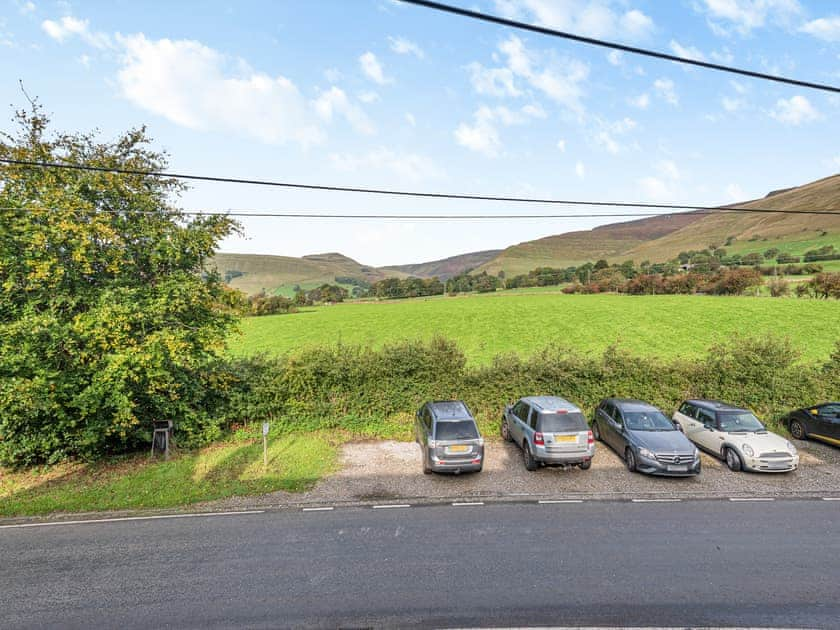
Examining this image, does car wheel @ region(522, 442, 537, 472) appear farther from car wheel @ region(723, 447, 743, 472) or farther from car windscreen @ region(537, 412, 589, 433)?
car wheel @ region(723, 447, 743, 472)

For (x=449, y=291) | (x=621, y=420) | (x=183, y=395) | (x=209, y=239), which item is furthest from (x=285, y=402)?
(x=449, y=291)

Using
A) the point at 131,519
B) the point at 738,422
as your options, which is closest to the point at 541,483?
the point at 738,422

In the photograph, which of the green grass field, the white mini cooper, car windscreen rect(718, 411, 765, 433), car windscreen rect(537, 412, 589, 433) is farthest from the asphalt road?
the green grass field

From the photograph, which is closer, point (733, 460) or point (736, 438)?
point (733, 460)

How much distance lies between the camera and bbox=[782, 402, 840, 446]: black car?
12.9 m

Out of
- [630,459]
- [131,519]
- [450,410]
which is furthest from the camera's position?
[450,410]

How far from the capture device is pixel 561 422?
1115cm

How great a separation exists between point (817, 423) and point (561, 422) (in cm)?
968

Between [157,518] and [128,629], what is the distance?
392cm

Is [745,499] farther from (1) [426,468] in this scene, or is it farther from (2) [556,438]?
(1) [426,468]

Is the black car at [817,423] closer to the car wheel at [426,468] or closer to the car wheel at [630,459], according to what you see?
the car wheel at [630,459]

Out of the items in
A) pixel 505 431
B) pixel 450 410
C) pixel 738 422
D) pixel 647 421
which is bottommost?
pixel 505 431

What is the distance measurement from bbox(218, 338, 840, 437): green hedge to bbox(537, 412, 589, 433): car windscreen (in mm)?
3825

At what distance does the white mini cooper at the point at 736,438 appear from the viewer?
35.9 feet
